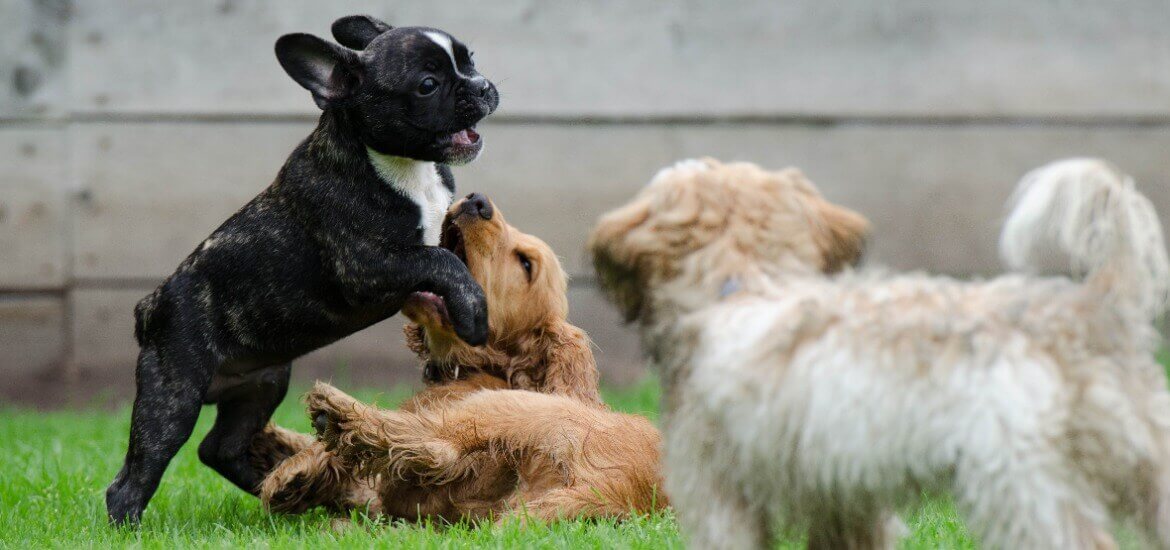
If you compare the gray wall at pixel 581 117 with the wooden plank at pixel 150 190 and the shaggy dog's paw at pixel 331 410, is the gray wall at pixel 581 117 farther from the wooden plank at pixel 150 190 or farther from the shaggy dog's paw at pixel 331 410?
the shaggy dog's paw at pixel 331 410

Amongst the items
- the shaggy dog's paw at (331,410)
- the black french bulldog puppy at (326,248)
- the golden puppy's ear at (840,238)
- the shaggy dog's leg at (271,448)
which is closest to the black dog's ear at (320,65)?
the black french bulldog puppy at (326,248)

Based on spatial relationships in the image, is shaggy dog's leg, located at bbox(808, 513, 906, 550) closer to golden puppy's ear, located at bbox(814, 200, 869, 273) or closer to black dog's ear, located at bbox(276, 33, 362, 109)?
golden puppy's ear, located at bbox(814, 200, 869, 273)

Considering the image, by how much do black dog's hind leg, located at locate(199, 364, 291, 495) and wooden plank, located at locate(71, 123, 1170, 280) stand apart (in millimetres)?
4081

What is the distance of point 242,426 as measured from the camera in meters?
5.29

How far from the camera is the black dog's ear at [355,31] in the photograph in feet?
17.8

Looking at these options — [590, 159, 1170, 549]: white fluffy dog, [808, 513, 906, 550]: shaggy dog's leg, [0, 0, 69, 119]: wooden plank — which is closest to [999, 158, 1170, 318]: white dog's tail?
[590, 159, 1170, 549]: white fluffy dog

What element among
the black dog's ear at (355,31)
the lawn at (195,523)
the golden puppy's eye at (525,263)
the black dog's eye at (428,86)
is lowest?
the lawn at (195,523)

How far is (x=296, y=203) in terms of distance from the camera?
498 cm

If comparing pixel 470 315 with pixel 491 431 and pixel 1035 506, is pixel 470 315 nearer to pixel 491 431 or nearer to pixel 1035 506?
pixel 491 431

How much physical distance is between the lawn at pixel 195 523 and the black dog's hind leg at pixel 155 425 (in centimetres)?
12

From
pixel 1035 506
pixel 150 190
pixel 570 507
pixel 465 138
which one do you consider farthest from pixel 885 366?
pixel 150 190

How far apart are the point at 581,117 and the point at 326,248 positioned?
4.74 metres

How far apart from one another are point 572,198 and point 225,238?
4582 mm

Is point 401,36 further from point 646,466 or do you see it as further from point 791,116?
point 791,116
